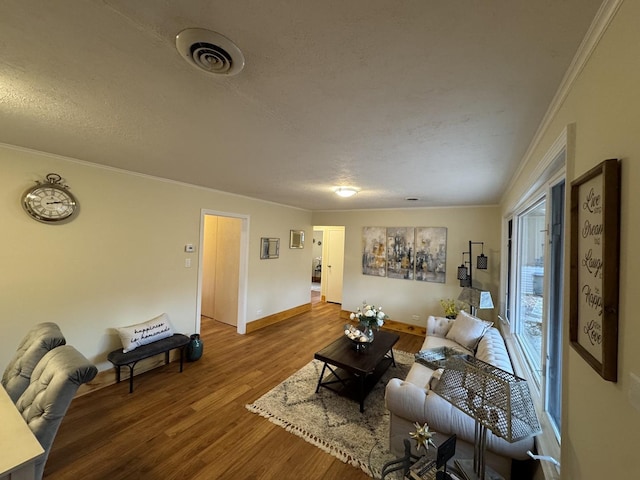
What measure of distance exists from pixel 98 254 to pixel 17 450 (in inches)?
86.7

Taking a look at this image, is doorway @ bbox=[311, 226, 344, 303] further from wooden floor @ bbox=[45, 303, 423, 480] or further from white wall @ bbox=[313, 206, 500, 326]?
wooden floor @ bbox=[45, 303, 423, 480]

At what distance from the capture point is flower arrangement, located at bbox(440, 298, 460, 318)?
13.8 feet

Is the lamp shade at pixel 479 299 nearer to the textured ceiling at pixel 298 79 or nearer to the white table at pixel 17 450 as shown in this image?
the textured ceiling at pixel 298 79

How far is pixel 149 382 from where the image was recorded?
2977mm

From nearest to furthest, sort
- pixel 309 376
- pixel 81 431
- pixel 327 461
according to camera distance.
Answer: pixel 327 461 < pixel 81 431 < pixel 309 376

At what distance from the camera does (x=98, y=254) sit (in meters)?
2.81

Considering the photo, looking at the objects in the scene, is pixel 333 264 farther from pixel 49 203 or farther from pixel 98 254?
pixel 49 203

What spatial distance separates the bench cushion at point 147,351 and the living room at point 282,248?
0.26 meters

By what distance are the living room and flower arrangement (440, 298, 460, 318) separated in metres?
0.14

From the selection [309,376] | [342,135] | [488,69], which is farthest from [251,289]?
[488,69]

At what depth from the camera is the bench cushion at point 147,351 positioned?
272cm

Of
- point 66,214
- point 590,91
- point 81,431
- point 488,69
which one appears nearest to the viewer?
point 590,91

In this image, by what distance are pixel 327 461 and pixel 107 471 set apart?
1576 millimetres

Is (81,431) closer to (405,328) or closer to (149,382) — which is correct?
(149,382)
